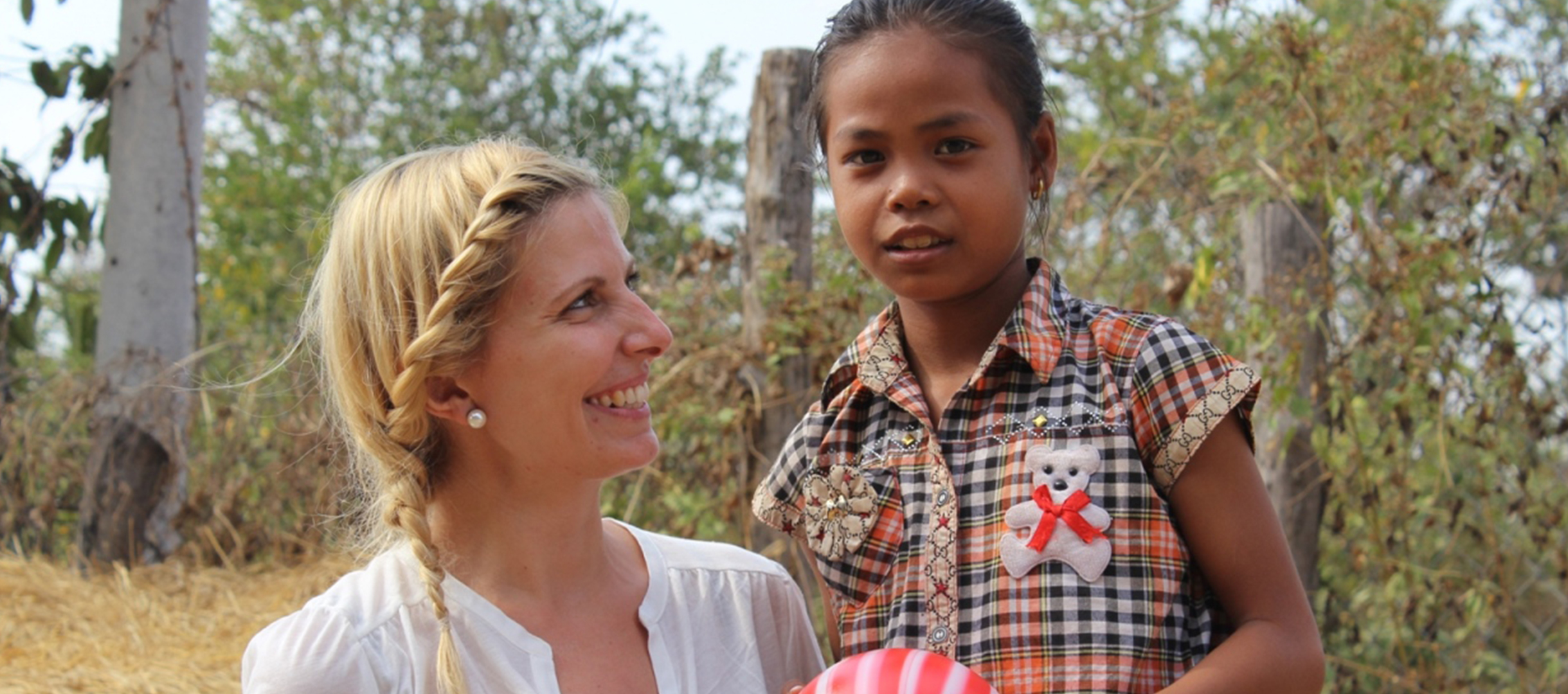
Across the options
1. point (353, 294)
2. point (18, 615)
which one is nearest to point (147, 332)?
point (18, 615)

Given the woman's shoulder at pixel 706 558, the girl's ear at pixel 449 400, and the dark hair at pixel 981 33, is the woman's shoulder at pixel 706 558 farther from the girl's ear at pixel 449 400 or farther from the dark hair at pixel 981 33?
the dark hair at pixel 981 33

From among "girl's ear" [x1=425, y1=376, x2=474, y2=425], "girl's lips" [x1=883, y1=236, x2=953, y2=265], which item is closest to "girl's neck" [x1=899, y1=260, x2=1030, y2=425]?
"girl's lips" [x1=883, y1=236, x2=953, y2=265]

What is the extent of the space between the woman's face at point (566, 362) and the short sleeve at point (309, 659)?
0.37 metres

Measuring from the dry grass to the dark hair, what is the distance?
81.6 inches

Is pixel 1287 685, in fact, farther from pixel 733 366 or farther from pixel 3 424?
pixel 3 424

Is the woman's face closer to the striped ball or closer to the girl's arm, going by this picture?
the striped ball

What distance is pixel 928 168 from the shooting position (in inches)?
78.4

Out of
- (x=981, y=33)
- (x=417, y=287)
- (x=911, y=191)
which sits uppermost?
(x=981, y=33)

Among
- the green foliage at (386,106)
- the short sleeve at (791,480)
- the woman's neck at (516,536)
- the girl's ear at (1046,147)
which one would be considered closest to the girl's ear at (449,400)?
the woman's neck at (516,536)

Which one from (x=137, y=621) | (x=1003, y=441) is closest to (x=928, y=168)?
(x=1003, y=441)

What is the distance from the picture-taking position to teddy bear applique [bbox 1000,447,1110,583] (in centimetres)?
189

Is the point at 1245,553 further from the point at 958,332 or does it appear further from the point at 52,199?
the point at 52,199

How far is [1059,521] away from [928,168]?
547 millimetres

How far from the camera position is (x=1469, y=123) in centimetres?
373
